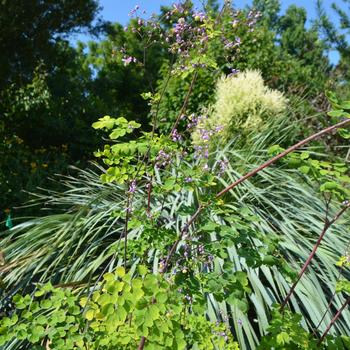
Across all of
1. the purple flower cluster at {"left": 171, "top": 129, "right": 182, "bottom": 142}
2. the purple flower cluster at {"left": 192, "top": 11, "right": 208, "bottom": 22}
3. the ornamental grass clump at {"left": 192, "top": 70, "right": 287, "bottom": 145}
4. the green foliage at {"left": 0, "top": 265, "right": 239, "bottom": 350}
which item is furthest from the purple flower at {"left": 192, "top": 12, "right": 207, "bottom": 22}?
the ornamental grass clump at {"left": 192, "top": 70, "right": 287, "bottom": 145}

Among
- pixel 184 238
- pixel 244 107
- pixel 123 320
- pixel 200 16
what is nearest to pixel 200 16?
pixel 200 16

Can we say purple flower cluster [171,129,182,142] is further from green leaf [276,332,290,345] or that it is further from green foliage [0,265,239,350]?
green leaf [276,332,290,345]

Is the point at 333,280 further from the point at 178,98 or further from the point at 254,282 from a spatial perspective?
the point at 178,98

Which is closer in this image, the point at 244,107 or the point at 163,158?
the point at 163,158

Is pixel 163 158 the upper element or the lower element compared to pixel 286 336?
upper

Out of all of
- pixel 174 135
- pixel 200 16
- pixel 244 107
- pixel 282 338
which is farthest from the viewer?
pixel 244 107

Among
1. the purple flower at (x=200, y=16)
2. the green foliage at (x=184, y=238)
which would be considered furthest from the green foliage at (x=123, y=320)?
the purple flower at (x=200, y=16)

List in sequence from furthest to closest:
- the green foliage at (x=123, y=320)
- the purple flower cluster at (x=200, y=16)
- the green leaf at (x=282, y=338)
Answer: the purple flower cluster at (x=200, y=16) < the green leaf at (x=282, y=338) < the green foliage at (x=123, y=320)

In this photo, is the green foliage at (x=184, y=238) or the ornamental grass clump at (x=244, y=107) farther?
the ornamental grass clump at (x=244, y=107)

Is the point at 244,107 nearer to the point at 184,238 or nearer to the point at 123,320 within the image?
the point at 184,238

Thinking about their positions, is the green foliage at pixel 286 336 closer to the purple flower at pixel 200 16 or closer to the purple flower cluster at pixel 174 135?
the purple flower cluster at pixel 174 135

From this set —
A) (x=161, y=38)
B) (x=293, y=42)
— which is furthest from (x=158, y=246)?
(x=293, y=42)

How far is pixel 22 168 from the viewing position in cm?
532

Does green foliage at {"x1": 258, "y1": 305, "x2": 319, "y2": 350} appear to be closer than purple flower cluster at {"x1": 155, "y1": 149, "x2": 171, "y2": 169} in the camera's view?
Yes
